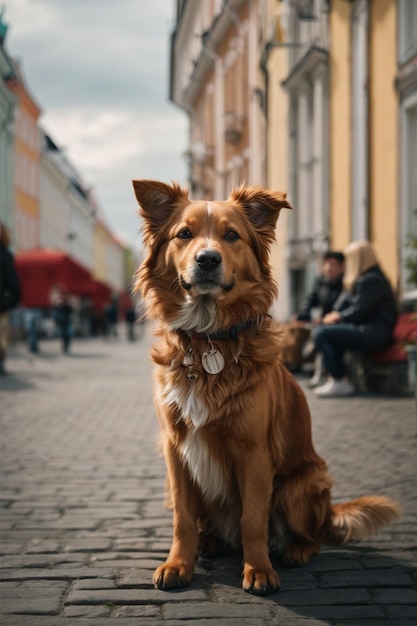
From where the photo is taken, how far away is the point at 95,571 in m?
3.65

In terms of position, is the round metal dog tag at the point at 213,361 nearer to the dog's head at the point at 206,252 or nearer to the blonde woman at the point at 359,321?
the dog's head at the point at 206,252

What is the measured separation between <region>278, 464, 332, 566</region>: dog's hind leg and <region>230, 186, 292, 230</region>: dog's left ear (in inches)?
45.4

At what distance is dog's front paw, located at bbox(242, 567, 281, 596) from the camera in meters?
3.31

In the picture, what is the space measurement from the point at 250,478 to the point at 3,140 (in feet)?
117

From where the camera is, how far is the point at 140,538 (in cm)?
421

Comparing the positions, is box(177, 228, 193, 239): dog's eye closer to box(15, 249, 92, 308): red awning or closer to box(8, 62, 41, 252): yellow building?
box(15, 249, 92, 308): red awning

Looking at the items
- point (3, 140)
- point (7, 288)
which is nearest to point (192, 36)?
point (3, 140)

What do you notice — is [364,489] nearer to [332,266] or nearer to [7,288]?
[332,266]

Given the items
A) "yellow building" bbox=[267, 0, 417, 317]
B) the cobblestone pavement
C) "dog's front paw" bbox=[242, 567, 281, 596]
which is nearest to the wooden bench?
the cobblestone pavement

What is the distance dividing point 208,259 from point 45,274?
20493 mm

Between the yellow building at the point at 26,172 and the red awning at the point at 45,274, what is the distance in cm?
1687

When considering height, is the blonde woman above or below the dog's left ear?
below

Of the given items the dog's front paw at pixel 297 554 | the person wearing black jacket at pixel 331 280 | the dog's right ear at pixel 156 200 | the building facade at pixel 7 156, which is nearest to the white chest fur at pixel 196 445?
the dog's front paw at pixel 297 554

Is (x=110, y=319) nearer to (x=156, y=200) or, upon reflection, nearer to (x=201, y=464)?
(x=156, y=200)
